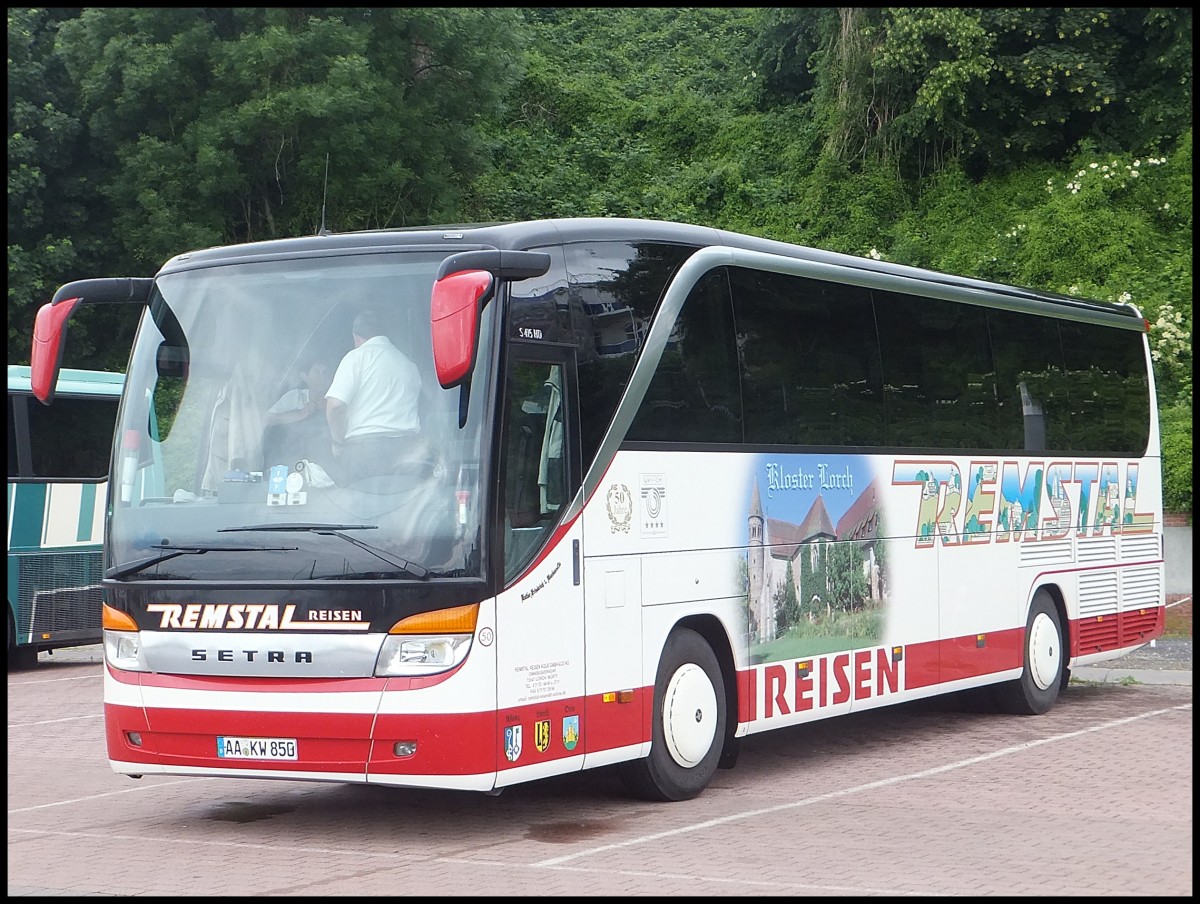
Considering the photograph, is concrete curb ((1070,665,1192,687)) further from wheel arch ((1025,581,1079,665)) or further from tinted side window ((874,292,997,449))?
tinted side window ((874,292,997,449))

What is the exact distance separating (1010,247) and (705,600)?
23.9 metres

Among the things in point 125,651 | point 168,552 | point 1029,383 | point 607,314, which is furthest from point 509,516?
point 1029,383

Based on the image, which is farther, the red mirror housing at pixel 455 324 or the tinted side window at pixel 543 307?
the tinted side window at pixel 543 307

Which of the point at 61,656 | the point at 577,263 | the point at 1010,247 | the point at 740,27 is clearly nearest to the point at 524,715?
the point at 577,263

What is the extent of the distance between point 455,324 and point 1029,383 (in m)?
8.39

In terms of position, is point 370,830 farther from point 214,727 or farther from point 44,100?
point 44,100

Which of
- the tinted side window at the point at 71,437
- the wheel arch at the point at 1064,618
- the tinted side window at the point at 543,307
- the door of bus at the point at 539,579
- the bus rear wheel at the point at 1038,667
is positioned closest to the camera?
the door of bus at the point at 539,579

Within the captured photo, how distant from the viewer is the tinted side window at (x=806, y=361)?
11227 millimetres

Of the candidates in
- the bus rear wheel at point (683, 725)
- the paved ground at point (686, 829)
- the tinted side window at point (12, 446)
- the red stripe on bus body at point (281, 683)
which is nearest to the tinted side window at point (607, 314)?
the bus rear wheel at point (683, 725)

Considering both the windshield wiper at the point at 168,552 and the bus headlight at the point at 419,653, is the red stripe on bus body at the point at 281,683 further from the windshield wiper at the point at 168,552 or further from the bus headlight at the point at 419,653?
the windshield wiper at the point at 168,552

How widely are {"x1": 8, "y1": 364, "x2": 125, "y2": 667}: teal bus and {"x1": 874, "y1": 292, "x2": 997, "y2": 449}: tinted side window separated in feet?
35.2

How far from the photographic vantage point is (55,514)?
20.1 metres

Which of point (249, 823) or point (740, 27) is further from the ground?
point (740, 27)

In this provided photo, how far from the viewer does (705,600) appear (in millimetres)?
10578
